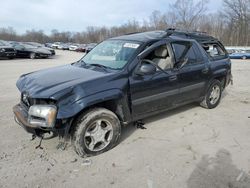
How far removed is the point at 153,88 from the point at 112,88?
88 centimetres

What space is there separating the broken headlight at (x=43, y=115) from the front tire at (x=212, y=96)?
3.71 m

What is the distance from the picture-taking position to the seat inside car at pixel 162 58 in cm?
429

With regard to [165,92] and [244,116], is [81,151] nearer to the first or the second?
[165,92]

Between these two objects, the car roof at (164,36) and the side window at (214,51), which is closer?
the car roof at (164,36)

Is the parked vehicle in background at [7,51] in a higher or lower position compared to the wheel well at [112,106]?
higher

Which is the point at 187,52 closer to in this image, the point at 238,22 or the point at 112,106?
the point at 112,106

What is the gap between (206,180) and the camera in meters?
2.88

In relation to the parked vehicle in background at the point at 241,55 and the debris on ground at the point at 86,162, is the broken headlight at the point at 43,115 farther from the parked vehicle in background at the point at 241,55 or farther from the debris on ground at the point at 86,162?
the parked vehicle in background at the point at 241,55

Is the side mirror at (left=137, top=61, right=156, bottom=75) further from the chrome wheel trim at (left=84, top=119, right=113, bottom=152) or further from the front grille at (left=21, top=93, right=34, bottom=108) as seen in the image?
the front grille at (left=21, top=93, right=34, bottom=108)

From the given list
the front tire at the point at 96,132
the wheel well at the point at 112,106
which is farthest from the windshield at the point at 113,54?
the front tire at the point at 96,132

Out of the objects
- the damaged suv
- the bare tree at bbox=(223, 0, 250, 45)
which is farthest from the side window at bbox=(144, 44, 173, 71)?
the bare tree at bbox=(223, 0, 250, 45)

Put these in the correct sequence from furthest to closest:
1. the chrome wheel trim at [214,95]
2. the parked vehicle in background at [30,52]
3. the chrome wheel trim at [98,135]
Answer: the parked vehicle in background at [30,52]
the chrome wheel trim at [214,95]
the chrome wheel trim at [98,135]

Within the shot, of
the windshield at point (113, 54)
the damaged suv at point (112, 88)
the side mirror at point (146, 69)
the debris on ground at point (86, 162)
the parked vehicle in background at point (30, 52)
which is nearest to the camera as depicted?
the damaged suv at point (112, 88)

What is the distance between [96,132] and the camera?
11.4 feet
